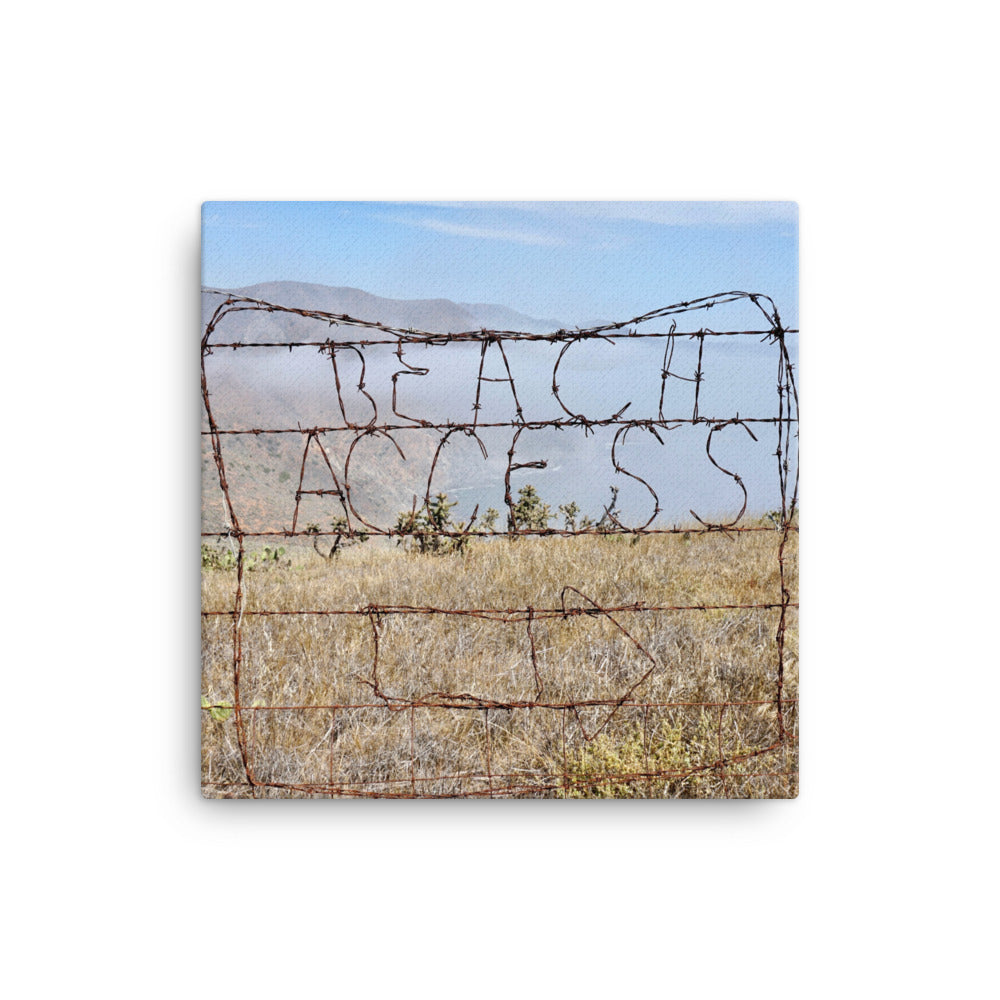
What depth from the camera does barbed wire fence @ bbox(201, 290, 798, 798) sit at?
2.78m

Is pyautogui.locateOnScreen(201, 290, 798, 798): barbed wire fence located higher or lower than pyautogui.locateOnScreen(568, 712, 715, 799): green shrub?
higher

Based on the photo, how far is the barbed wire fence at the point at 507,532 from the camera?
278cm

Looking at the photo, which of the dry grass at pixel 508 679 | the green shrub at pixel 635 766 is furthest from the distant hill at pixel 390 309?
the green shrub at pixel 635 766

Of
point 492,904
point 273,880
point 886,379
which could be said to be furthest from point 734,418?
point 273,880

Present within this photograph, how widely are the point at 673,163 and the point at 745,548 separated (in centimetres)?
98

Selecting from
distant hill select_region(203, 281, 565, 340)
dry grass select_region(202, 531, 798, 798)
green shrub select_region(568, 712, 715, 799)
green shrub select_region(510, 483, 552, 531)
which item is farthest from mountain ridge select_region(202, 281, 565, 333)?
green shrub select_region(568, 712, 715, 799)

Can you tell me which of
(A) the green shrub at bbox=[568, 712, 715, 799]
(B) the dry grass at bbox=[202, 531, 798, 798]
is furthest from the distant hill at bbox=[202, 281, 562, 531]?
(A) the green shrub at bbox=[568, 712, 715, 799]

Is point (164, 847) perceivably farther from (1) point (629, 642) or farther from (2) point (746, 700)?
(2) point (746, 700)

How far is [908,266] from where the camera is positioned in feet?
9.24

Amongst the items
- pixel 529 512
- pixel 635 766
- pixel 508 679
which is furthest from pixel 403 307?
pixel 635 766

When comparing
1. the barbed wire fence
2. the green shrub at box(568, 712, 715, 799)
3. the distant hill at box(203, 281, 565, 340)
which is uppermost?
the distant hill at box(203, 281, 565, 340)

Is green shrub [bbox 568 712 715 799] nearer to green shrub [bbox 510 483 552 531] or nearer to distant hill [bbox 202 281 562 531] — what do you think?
green shrub [bbox 510 483 552 531]

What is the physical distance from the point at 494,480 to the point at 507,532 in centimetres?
16

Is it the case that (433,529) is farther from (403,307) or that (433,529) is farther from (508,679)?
(403,307)
